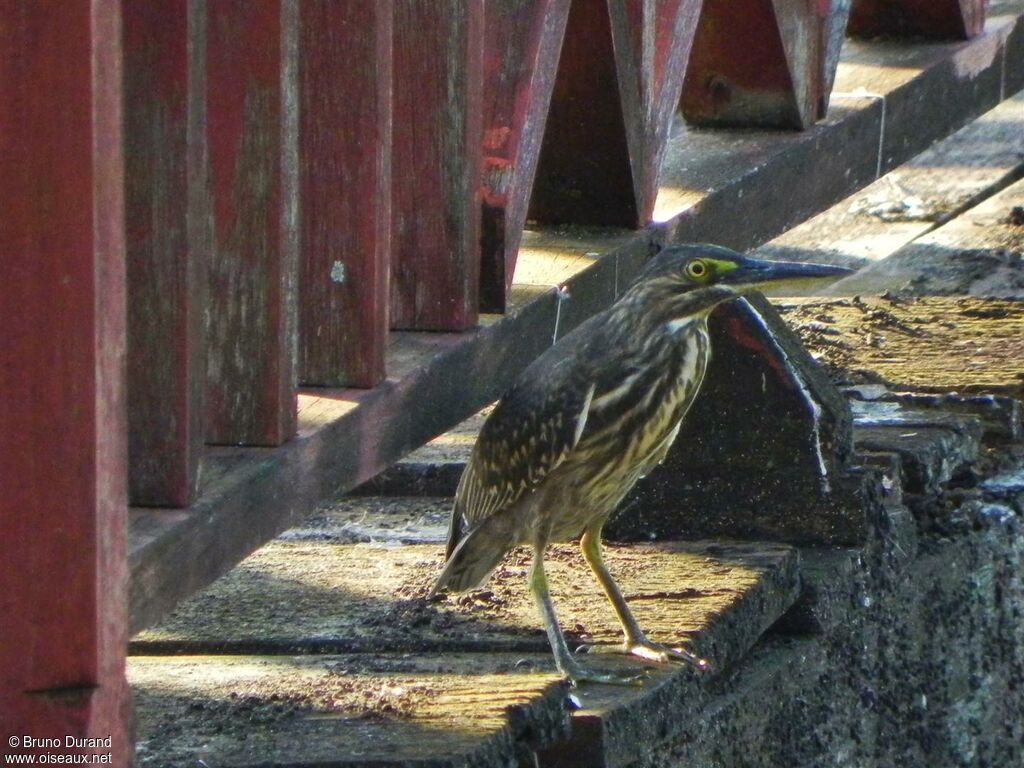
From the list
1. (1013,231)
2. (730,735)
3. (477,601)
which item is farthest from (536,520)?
(1013,231)

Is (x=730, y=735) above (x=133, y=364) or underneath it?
underneath

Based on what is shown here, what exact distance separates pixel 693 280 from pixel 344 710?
1.21m

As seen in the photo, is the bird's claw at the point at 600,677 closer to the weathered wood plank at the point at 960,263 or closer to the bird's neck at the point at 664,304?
the bird's neck at the point at 664,304

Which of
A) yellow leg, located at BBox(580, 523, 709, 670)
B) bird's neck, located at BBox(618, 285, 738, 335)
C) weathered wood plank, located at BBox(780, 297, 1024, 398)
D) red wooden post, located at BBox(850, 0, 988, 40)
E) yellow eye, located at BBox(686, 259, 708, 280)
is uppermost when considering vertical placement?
red wooden post, located at BBox(850, 0, 988, 40)

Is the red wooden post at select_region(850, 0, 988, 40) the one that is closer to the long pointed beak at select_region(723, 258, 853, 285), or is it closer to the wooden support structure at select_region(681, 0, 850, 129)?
the wooden support structure at select_region(681, 0, 850, 129)

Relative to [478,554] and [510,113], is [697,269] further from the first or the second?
[478,554]

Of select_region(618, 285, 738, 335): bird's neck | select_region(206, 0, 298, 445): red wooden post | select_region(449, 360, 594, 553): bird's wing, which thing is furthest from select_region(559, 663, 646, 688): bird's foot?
select_region(618, 285, 738, 335): bird's neck

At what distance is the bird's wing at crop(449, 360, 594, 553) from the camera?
3797 mm

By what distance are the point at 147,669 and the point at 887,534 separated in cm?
163

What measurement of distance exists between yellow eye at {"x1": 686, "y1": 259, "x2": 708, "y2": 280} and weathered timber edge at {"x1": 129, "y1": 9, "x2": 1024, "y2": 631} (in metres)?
0.24

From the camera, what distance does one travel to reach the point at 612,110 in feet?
13.6

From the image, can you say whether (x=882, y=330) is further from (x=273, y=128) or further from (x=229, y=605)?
(x=273, y=128)

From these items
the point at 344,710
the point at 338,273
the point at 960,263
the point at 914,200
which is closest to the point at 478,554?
the point at 338,273

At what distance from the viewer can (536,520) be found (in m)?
3.92
